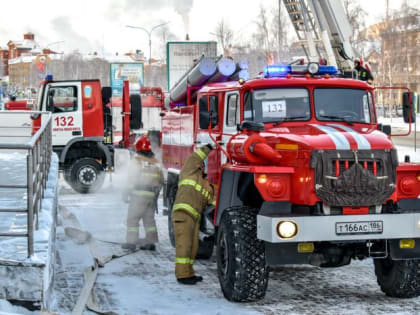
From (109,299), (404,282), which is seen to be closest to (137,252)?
(109,299)

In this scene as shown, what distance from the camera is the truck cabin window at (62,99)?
17.9m

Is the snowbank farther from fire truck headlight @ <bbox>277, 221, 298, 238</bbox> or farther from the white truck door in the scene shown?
the white truck door

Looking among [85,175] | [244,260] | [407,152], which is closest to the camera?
[244,260]

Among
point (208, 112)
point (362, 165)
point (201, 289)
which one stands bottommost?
point (201, 289)

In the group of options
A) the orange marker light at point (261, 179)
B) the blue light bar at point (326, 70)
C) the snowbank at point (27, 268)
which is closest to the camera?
the snowbank at point (27, 268)

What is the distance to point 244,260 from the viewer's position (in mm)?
7250

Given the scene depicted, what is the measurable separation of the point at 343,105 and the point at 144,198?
3.62 metres

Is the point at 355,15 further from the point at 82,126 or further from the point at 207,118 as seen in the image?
the point at 207,118

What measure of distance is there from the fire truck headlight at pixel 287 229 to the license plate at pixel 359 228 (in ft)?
1.36

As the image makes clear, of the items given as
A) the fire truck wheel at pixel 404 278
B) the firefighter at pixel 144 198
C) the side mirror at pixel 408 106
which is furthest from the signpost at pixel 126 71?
the fire truck wheel at pixel 404 278

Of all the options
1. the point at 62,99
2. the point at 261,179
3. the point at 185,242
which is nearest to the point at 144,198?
the point at 185,242

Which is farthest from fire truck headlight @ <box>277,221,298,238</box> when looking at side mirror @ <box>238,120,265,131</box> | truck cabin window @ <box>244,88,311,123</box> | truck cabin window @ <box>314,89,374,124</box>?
truck cabin window @ <box>314,89,374,124</box>

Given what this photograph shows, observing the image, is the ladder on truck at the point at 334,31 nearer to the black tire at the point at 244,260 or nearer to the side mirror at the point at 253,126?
the side mirror at the point at 253,126

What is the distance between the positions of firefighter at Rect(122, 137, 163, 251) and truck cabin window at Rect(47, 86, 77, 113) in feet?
24.2
